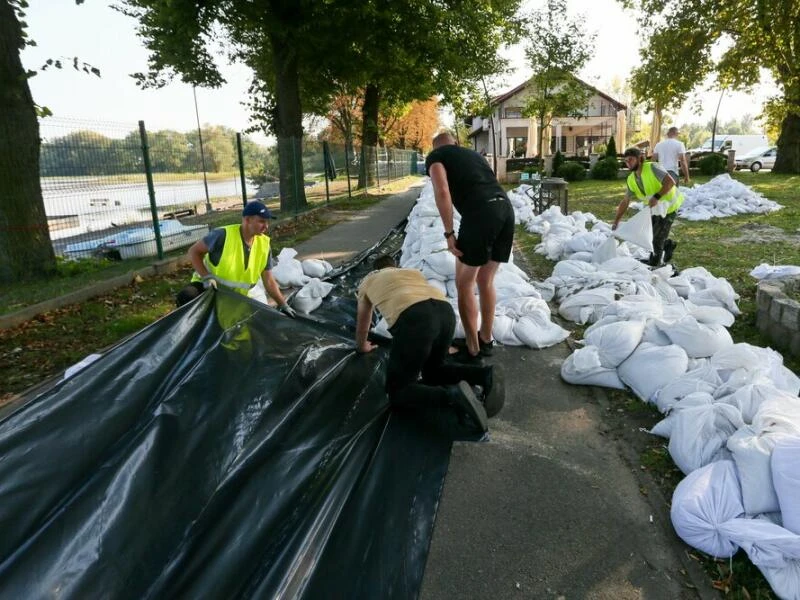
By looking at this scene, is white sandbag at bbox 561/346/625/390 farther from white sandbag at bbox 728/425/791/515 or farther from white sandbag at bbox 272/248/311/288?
white sandbag at bbox 272/248/311/288

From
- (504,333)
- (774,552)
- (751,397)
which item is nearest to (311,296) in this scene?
(504,333)

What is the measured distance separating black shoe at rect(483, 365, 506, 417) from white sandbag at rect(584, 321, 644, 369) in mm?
1003

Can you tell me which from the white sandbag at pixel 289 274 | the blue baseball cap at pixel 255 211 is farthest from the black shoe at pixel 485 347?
the white sandbag at pixel 289 274

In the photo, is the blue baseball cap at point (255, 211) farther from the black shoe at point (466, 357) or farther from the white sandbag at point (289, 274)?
the white sandbag at point (289, 274)

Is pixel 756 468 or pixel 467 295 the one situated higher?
pixel 467 295

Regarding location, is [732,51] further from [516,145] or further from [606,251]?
[516,145]

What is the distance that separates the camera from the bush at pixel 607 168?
75.7 feet

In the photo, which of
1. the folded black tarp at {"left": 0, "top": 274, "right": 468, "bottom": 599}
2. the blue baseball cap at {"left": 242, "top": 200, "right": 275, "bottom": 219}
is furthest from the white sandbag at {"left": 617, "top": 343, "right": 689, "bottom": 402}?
the blue baseball cap at {"left": 242, "top": 200, "right": 275, "bottom": 219}

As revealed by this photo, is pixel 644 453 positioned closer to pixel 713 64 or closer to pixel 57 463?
pixel 57 463

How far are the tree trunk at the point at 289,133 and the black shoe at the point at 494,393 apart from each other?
11.3 meters

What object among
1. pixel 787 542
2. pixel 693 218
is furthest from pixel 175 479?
pixel 693 218

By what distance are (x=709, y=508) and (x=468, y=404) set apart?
42.8 inches

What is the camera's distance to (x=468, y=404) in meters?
2.66

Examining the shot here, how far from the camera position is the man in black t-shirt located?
12.1ft
